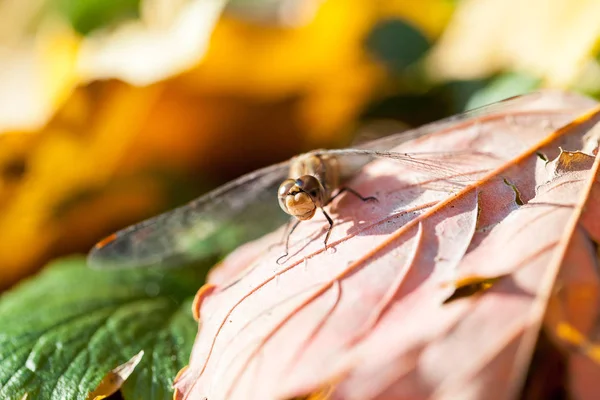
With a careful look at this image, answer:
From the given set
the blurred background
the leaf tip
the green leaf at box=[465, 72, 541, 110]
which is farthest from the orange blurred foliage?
the leaf tip

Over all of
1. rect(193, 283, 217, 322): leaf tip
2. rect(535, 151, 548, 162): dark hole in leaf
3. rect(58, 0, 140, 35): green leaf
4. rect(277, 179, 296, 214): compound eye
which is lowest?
rect(193, 283, 217, 322): leaf tip

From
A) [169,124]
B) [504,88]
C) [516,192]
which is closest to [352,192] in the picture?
[516,192]

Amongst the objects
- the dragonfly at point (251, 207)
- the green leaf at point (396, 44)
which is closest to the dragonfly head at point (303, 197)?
the dragonfly at point (251, 207)

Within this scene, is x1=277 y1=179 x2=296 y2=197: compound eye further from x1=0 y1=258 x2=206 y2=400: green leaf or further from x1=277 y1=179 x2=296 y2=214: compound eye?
x1=0 y1=258 x2=206 y2=400: green leaf

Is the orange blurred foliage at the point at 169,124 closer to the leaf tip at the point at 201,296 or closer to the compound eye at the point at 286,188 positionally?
the compound eye at the point at 286,188

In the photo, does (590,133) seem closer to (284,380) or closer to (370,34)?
(284,380)

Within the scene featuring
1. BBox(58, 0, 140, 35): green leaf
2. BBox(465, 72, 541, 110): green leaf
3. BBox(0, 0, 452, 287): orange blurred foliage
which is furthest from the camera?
BBox(58, 0, 140, 35): green leaf

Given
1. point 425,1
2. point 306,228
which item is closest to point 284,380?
point 306,228

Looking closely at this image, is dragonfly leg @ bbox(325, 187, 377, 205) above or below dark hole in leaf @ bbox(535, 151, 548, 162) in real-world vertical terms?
below
